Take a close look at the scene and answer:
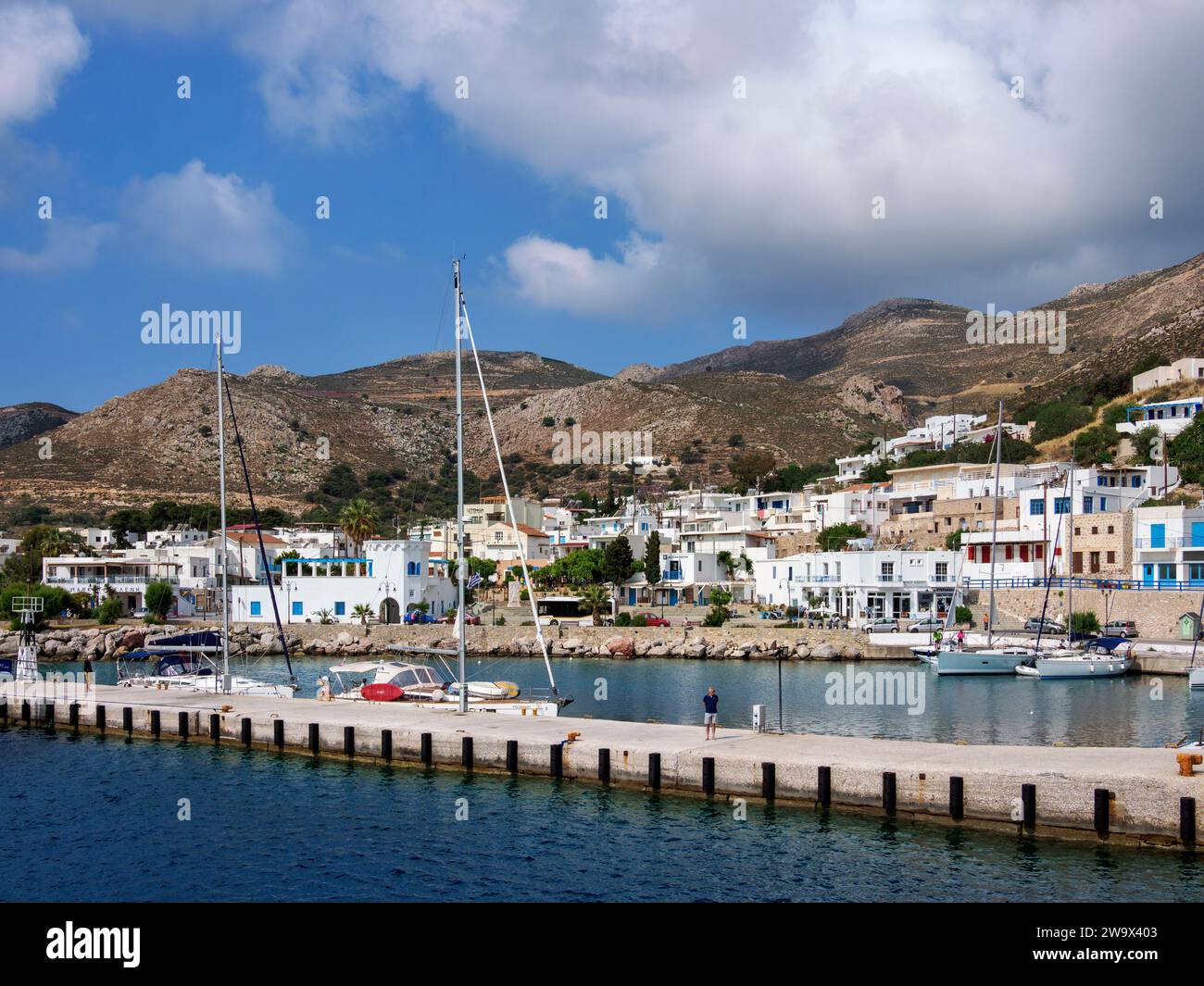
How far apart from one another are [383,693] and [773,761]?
17.5 m

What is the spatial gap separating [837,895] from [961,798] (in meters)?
4.84

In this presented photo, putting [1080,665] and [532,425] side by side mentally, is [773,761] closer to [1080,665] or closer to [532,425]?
[1080,665]

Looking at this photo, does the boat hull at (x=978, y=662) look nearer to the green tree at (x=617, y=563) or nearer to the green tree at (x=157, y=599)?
the green tree at (x=617, y=563)

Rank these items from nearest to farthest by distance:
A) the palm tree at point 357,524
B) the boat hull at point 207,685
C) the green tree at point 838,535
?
1. the boat hull at point 207,685
2. the green tree at point 838,535
3. the palm tree at point 357,524

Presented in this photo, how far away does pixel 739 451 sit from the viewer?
162000 millimetres

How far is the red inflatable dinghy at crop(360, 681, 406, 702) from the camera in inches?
1515

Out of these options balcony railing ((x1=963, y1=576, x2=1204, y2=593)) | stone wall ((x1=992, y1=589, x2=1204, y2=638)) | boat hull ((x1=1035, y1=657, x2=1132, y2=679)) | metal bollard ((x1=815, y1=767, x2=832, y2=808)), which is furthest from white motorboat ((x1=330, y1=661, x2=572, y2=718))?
stone wall ((x1=992, y1=589, x2=1204, y2=638))

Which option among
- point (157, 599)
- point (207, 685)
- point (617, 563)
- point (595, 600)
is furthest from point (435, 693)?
point (617, 563)

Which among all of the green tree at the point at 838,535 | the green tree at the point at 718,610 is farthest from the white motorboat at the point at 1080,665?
the green tree at the point at 838,535

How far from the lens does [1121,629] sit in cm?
6325

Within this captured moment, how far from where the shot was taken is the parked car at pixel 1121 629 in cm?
6284

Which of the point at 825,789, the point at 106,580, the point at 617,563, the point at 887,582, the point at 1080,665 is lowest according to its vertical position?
the point at 1080,665

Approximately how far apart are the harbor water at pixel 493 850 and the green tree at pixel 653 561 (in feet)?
196
